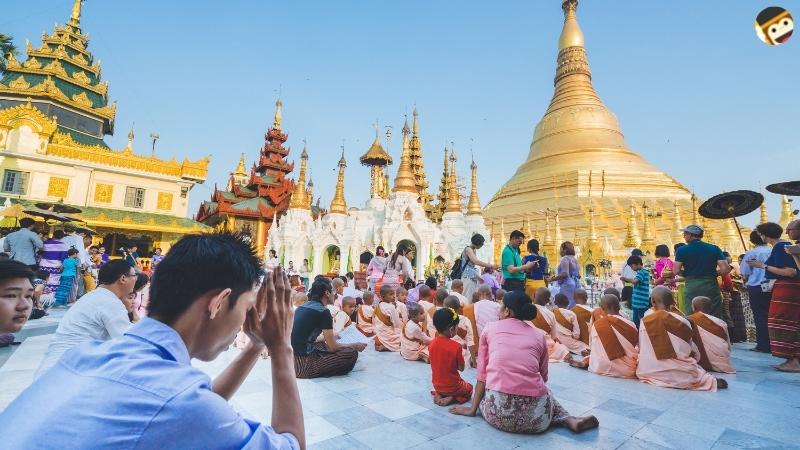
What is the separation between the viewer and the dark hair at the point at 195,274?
1.23m

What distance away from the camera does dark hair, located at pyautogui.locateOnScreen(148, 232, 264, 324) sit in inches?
48.4

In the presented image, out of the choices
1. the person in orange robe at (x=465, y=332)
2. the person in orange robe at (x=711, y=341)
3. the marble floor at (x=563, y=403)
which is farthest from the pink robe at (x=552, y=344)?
the person in orange robe at (x=711, y=341)

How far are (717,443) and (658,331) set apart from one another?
6.09ft

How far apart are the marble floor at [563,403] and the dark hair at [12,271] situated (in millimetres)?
1782

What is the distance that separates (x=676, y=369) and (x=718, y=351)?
1228 mm

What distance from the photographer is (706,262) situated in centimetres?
582

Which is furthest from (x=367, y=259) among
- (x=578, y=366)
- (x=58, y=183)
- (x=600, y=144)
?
(x=600, y=144)

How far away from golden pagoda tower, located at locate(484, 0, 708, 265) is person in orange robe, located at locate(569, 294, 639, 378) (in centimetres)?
1578

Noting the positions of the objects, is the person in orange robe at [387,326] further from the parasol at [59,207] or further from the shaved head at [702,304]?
the parasol at [59,207]

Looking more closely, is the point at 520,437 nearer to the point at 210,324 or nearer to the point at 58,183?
the point at 210,324

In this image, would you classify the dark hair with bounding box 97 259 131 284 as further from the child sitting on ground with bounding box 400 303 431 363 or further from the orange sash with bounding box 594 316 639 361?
the orange sash with bounding box 594 316 639 361

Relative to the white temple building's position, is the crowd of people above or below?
below

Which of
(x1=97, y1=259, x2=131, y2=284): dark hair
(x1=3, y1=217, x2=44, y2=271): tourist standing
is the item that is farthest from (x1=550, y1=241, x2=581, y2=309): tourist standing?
(x1=3, y1=217, x2=44, y2=271): tourist standing

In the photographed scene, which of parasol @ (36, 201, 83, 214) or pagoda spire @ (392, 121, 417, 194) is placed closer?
parasol @ (36, 201, 83, 214)
